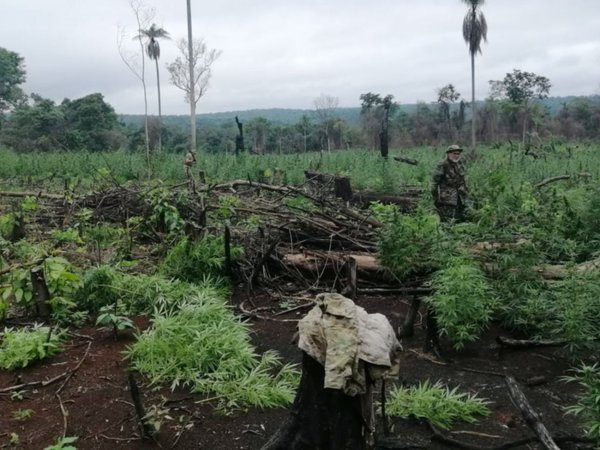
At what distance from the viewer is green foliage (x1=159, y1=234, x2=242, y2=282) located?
622 cm

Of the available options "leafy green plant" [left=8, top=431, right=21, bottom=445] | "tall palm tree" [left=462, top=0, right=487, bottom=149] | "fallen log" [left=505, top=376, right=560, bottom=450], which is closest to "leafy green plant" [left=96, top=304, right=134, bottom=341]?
Answer: "leafy green plant" [left=8, top=431, right=21, bottom=445]

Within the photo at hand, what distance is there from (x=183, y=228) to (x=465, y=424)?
438 centimetres

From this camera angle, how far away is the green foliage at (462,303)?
14.5 ft

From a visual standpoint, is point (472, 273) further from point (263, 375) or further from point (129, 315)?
point (129, 315)

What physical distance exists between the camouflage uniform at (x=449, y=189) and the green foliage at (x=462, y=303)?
3.20 metres

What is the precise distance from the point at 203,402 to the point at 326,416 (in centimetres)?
124

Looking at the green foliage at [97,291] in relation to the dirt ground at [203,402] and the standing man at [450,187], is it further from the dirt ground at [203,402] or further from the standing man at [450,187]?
the standing man at [450,187]

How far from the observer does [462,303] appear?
14.5 feet

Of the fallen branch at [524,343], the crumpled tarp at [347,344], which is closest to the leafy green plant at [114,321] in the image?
the crumpled tarp at [347,344]

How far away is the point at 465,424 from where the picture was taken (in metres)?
3.54

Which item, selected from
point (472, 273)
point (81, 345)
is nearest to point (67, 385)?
point (81, 345)

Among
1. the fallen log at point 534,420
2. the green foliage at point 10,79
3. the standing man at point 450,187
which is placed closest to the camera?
the fallen log at point 534,420

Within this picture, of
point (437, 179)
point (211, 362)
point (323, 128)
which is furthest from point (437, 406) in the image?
point (323, 128)

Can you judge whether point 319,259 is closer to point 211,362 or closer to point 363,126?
point 211,362
